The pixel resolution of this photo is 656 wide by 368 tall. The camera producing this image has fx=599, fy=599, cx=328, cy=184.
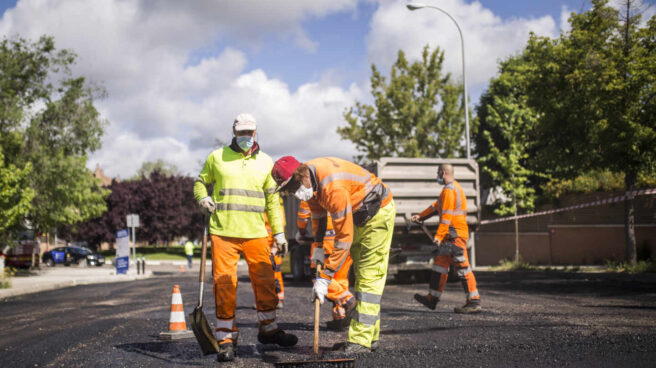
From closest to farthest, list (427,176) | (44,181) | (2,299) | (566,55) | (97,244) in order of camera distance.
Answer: (427,176), (2,299), (566,55), (44,181), (97,244)

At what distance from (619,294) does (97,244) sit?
54.3 meters

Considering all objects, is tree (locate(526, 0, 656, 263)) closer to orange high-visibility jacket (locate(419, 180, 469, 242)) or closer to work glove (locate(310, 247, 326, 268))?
orange high-visibility jacket (locate(419, 180, 469, 242))

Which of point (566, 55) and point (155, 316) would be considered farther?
point (566, 55)

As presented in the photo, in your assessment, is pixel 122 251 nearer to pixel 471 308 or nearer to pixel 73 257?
pixel 73 257

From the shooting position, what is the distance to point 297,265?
47.7ft

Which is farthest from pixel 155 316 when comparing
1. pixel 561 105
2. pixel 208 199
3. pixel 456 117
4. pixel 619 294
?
pixel 456 117

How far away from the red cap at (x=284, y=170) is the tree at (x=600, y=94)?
33.8 ft

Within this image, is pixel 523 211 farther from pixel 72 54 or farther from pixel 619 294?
pixel 72 54


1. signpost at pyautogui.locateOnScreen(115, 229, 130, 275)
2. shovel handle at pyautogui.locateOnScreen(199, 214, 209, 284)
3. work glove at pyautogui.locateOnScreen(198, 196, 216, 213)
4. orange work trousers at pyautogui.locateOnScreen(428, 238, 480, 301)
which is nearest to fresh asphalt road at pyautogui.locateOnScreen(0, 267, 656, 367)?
orange work trousers at pyautogui.locateOnScreen(428, 238, 480, 301)

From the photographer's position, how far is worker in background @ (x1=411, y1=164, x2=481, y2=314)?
7.46 m

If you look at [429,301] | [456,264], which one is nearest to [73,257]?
[429,301]

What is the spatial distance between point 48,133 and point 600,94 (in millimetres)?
20377

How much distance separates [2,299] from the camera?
13.3 meters

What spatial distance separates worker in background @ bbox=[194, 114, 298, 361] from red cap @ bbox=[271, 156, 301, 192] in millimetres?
302
